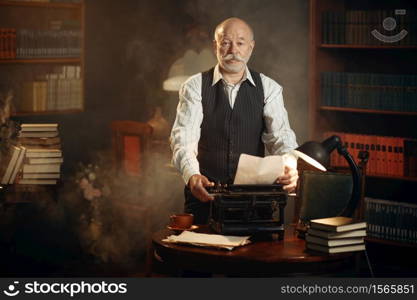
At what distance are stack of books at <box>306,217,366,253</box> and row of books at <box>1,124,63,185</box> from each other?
98.3 inches

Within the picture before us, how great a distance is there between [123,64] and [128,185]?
37.9 inches

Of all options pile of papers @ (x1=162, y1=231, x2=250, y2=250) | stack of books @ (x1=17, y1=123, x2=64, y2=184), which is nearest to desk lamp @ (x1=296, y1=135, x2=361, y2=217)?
pile of papers @ (x1=162, y1=231, x2=250, y2=250)

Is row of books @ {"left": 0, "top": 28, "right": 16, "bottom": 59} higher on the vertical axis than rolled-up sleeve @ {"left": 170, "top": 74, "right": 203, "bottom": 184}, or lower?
higher

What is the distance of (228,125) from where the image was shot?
3.74 m

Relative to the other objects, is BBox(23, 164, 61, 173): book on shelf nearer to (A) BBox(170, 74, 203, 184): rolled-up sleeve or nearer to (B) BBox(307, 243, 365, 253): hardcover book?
(A) BBox(170, 74, 203, 184): rolled-up sleeve

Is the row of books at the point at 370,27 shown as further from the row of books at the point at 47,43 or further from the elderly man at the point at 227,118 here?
the row of books at the point at 47,43

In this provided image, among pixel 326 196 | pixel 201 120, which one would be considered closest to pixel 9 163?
pixel 201 120

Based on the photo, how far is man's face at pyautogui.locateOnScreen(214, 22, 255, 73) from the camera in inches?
137

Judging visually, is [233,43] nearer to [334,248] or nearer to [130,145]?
[334,248]

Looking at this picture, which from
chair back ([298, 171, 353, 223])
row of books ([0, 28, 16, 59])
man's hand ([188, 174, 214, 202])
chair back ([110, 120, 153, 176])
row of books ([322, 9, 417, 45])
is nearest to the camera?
man's hand ([188, 174, 214, 202])

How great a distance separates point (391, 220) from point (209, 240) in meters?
2.26

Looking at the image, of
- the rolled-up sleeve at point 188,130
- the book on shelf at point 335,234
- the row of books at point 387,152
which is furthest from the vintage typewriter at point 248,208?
the row of books at point 387,152

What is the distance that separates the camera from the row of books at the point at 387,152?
15.8ft

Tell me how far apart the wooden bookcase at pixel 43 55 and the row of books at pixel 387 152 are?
1.93 metres
